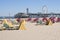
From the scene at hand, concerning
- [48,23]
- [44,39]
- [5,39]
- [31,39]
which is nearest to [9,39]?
[5,39]

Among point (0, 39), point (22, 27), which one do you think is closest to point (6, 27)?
point (22, 27)

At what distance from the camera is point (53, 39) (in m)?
9.45

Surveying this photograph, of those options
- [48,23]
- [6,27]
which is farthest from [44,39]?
[48,23]

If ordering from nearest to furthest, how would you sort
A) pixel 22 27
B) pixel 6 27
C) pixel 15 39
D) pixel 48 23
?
pixel 15 39
pixel 22 27
pixel 6 27
pixel 48 23

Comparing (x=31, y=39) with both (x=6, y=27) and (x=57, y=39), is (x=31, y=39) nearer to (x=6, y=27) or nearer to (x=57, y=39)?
(x=57, y=39)

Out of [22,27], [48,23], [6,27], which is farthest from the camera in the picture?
[48,23]

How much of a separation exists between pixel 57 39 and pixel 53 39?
0.65 feet

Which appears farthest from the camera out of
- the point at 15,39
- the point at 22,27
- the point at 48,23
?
the point at 48,23

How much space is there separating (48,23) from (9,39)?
12.5m

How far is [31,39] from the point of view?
934cm

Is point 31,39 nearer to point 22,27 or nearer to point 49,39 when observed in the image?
point 49,39

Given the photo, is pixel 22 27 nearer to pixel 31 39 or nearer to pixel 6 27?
pixel 6 27

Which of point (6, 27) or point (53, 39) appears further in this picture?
point (6, 27)

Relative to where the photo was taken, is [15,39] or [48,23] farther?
[48,23]
